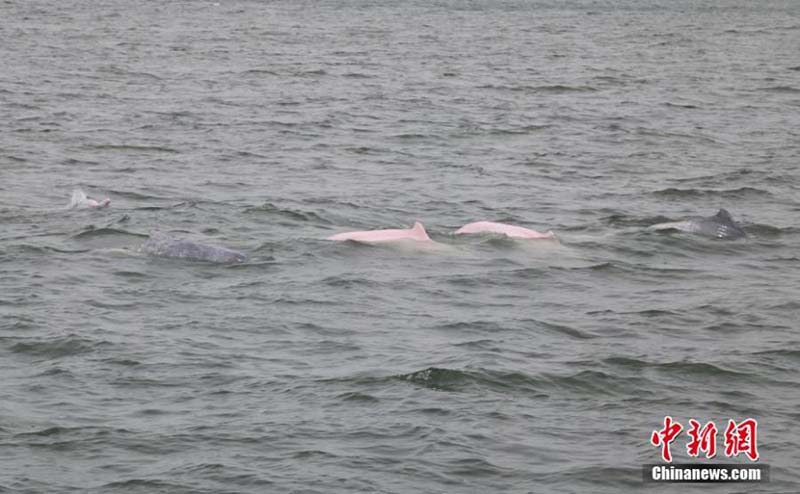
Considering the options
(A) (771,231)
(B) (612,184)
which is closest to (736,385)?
(A) (771,231)

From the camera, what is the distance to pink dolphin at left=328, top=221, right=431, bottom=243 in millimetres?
19656

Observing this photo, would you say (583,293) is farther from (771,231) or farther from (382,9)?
(382,9)

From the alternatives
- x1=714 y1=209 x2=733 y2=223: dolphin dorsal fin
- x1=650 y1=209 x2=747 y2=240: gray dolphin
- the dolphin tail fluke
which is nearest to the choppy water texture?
the dolphin tail fluke

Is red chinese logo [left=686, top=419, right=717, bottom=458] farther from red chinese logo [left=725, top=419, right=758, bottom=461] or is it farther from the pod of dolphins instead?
the pod of dolphins

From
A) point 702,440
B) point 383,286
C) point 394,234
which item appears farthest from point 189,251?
point 702,440

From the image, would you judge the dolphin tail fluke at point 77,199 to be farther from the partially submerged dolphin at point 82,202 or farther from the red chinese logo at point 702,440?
the red chinese logo at point 702,440

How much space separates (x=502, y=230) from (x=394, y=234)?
1666mm

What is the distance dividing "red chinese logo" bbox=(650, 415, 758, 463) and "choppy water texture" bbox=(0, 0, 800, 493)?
11 centimetres

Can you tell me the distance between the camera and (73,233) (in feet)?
66.1

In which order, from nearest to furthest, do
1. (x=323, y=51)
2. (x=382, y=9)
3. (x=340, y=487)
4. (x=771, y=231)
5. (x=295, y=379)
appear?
(x=340, y=487) < (x=295, y=379) < (x=771, y=231) < (x=323, y=51) < (x=382, y=9)

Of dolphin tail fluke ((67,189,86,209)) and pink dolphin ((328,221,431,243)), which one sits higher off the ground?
dolphin tail fluke ((67,189,86,209))

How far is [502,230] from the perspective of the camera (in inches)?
804

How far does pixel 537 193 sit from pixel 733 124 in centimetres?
1026

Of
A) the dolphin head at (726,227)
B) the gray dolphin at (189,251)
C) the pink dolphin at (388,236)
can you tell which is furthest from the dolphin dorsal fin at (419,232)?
the dolphin head at (726,227)
